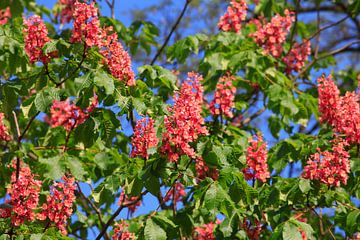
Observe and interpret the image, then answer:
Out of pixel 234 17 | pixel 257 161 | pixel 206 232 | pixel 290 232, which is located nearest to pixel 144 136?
pixel 257 161

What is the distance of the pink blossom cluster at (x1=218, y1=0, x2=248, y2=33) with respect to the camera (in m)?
6.46

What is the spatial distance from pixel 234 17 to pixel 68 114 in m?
1.98

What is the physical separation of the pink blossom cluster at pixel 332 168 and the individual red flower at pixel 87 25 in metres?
1.64

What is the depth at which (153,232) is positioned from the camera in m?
4.26

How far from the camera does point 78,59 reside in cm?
463

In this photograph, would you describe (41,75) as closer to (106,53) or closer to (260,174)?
(106,53)

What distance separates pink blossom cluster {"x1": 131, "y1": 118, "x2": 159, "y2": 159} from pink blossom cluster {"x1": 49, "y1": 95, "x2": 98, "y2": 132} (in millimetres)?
567

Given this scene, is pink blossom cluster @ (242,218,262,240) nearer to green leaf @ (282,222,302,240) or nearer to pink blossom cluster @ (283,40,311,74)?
green leaf @ (282,222,302,240)

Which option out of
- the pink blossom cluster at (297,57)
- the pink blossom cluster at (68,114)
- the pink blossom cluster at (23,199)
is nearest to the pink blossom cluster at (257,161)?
the pink blossom cluster at (68,114)

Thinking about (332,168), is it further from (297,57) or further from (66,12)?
(66,12)

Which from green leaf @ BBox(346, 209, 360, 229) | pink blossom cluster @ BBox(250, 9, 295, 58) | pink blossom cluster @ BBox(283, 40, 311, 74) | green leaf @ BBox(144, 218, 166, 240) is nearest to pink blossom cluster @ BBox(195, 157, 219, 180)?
green leaf @ BBox(144, 218, 166, 240)

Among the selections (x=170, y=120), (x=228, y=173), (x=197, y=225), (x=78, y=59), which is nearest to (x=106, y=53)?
(x=78, y=59)

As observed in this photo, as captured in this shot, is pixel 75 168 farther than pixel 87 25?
Yes

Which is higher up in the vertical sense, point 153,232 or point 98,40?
point 98,40
